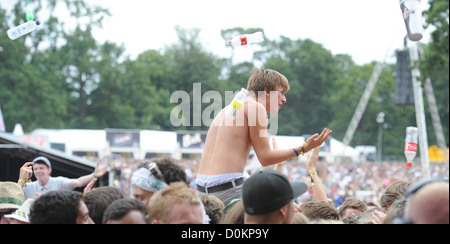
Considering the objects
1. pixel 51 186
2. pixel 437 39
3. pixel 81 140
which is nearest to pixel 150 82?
pixel 81 140

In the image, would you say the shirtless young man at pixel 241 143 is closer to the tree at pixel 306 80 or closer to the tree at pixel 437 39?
the tree at pixel 437 39

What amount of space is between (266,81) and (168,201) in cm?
160

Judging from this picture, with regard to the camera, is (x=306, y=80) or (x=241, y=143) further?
(x=306, y=80)

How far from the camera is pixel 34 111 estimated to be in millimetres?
44438

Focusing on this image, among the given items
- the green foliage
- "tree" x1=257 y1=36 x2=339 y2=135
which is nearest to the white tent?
the green foliage

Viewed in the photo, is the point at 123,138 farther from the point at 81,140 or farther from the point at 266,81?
the point at 266,81

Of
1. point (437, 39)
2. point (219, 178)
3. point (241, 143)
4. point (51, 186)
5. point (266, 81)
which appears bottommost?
point (51, 186)

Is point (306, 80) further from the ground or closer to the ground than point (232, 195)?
A: further from the ground

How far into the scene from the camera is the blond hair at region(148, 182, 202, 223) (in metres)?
2.42

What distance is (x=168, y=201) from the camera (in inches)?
95.9

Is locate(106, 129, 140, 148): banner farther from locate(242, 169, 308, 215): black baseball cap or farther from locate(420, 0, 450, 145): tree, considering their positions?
locate(242, 169, 308, 215): black baseball cap

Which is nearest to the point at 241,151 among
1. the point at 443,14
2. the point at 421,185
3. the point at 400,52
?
the point at 421,185

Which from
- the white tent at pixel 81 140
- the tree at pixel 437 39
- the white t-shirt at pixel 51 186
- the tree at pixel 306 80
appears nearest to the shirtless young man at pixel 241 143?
the white t-shirt at pixel 51 186

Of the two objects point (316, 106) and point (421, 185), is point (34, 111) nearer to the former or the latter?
point (316, 106)
